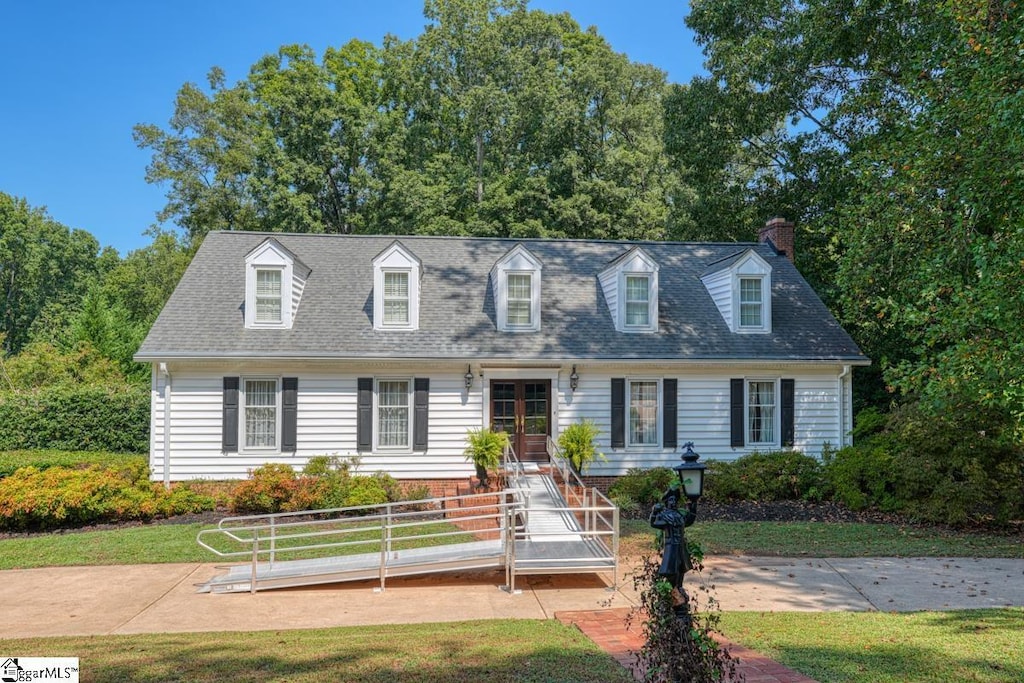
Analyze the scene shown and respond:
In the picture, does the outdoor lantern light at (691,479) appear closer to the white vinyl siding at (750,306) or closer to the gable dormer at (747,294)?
the gable dormer at (747,294)

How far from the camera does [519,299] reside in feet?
60.1

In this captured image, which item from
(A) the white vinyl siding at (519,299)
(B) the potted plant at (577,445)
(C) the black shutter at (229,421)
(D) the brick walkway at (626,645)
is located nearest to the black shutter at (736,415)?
(B) the potted plant at (577,445)

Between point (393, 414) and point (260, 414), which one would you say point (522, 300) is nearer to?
point (393, 414)

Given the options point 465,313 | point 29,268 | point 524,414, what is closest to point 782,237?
point 524,414

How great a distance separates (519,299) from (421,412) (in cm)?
383

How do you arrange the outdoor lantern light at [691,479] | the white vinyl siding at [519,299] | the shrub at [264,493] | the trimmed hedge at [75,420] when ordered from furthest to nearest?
the trimmed hedge at [75,420], the white vinyl siding at [519,299], the shrub at [264,493], the outdoor lantern light at [691,479]

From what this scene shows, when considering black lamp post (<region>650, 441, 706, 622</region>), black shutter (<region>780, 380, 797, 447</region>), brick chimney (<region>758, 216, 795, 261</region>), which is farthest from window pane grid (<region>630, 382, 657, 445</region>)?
black lamp post (<region>650, 441, 706, 622</region>)

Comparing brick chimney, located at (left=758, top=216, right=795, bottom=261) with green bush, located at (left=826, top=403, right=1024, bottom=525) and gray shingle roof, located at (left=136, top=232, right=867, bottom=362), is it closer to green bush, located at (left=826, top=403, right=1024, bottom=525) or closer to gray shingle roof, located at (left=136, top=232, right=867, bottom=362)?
gray shingle roof, located at (left=136, top=232, right=867, bottom=362)

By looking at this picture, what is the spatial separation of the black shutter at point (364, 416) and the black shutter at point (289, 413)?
1394 millimetres

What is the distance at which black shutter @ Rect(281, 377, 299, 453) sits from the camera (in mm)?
16625

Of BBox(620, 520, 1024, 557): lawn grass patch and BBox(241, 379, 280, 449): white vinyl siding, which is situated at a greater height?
BBox(241, 379, 280, 449): white vinyl siding

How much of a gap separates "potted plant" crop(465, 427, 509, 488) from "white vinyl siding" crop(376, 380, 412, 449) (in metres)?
1.70

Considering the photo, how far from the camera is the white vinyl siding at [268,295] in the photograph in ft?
57.4

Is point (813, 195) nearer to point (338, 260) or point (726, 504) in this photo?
point (726, 504)
